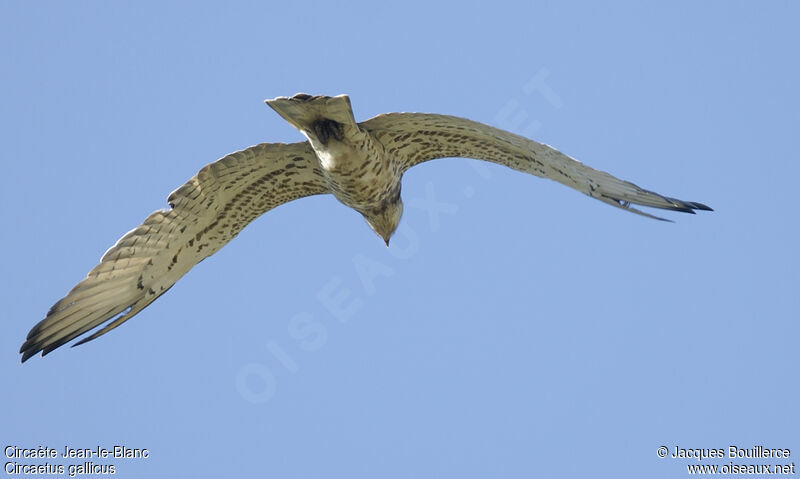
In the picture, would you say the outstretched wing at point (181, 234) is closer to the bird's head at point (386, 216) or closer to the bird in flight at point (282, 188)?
the bird in flight at point (282, 188)

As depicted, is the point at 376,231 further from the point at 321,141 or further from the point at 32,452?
the point at 32,452

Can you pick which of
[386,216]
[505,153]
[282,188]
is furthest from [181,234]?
[505,153]

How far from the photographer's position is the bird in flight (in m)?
8.55

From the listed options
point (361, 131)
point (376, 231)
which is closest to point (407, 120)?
point (361, 131)

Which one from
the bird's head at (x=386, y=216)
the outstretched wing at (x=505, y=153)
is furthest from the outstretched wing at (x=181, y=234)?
the outstretched wing at (x=505, y=153)

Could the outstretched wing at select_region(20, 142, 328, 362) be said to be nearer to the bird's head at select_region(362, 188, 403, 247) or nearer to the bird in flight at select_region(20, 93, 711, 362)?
the bird in flight at select_region(20, 93, 711, 362)

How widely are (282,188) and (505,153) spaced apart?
2.10m

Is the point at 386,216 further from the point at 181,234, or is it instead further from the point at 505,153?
the point at 181,234

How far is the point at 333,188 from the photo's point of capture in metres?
9.18

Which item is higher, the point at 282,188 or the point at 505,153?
the point at 505,153

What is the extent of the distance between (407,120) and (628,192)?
216 cm

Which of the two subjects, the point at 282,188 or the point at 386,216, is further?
the point at 386,216

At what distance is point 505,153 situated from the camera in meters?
8.91

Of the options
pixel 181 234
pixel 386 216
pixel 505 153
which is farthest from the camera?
pixel 386 216
